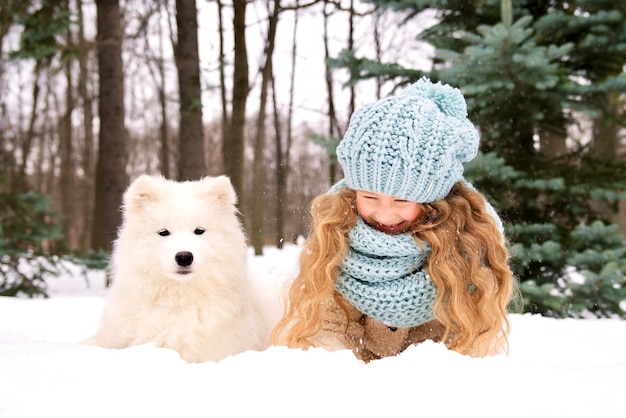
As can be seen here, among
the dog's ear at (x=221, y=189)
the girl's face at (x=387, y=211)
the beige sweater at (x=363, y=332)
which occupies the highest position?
the girl's face at (x=387, y=211)

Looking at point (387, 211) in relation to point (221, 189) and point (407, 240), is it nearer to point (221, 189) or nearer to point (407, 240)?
point (407, 240)

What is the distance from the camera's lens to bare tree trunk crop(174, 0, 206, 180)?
7730 millimetres

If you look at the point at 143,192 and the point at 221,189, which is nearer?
the point at 143,192

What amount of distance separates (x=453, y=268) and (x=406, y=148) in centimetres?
62

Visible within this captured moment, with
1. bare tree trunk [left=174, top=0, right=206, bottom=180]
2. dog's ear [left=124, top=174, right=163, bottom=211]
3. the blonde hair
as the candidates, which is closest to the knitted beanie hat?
the blonde hair

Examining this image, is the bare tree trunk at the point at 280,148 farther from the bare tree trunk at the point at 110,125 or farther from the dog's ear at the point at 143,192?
the dog's ear at the point at 143,192

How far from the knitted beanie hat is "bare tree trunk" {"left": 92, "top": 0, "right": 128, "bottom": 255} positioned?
649 cm

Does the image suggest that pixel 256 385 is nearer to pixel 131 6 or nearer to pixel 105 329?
pixel 105 329

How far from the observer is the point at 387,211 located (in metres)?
2.50

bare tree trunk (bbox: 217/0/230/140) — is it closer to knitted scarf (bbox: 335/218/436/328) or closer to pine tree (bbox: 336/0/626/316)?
pine tree (bbox: 336/0/626/316)

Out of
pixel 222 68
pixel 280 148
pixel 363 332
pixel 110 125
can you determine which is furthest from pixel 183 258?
pixel 280 148

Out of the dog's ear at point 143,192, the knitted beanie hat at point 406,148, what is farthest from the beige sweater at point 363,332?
the dog's ear at point 143,192

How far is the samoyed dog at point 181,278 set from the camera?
9.47ft

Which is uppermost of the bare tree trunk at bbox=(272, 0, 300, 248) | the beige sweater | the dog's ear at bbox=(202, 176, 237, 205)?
the dog's ear at bbox=(202, 176, 237, 205)
